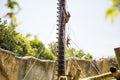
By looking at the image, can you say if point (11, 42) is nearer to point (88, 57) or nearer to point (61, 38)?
point (61, 38)

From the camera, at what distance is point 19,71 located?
350 inches

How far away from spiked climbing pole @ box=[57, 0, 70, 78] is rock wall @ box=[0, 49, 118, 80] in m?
0.35

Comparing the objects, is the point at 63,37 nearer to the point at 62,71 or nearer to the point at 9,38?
the point at 62,71

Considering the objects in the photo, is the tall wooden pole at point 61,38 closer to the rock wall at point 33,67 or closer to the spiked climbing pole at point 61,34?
the spiked climbing pole at point 61,34

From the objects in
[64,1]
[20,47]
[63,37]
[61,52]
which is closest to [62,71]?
[61,52]

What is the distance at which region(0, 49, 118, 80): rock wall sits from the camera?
8156 mm

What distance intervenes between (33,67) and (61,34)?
1846 millimetres

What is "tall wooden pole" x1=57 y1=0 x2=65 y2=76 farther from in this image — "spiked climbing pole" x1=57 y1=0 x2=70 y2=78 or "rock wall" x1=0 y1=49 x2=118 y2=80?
"rock wall" x1=0 y1=49 x2=118 y2=80

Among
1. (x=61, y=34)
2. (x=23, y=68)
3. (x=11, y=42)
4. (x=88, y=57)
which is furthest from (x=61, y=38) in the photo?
(x=88, y=57)

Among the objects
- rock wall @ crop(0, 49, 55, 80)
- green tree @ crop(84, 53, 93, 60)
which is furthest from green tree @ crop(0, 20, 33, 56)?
green tree @ crop(84, 53, 93, 60)

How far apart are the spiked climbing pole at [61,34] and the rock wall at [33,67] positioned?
351 mm

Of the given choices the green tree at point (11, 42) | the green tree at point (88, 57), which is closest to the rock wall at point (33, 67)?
the green tree at point (11, 42)

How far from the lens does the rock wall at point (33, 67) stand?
8156 millimetres

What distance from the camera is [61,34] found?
9.95 m
